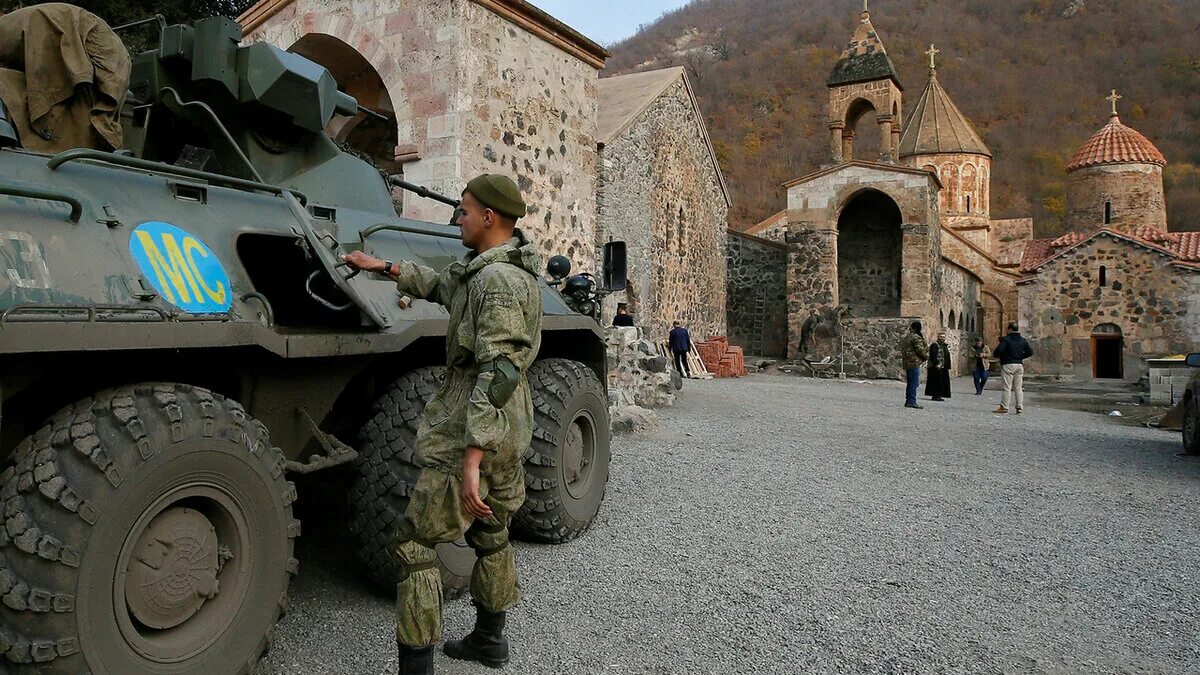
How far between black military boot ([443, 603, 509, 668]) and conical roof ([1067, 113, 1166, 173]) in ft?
105

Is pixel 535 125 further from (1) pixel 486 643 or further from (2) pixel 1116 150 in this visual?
(2) pixel 1116 150

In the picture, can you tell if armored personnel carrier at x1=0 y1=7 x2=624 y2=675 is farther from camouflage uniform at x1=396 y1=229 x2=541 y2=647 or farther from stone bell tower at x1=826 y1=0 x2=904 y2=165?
stone bell tower at x1=826 y1=0 x2=904 y2=165

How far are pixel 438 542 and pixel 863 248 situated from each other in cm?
2269

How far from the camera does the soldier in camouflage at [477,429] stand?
→ 2686 millimetres

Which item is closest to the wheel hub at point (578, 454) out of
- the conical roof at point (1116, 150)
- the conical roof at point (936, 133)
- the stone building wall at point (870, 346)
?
the stone building wall at point (870, 346)

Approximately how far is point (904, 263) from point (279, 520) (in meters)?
19.7

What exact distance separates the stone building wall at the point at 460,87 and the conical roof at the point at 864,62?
48.8 ft

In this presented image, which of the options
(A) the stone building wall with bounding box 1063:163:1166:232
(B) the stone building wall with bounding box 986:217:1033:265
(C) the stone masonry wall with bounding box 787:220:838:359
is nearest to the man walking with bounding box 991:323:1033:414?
(C) the stone masonry wall with bounding box 787:220:838:359

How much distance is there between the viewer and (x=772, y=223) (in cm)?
2786

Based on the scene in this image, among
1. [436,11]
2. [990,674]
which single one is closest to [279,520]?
[990,674]

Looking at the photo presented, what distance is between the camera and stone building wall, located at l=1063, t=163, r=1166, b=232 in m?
28.7

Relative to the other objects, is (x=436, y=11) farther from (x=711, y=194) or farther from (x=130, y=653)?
(x=711, y=194)

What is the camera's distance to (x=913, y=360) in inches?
511

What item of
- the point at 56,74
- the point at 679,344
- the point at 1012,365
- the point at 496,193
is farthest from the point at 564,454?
the point at 679,344
